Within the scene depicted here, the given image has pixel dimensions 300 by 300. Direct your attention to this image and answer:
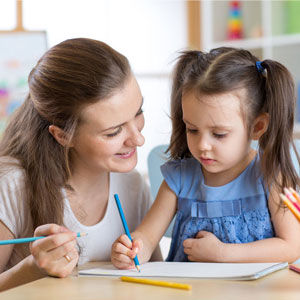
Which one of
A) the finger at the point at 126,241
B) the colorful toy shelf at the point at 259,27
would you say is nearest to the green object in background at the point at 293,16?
the colorful toy shelf at the point at 259,27

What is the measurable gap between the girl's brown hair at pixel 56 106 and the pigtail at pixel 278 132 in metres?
0.35

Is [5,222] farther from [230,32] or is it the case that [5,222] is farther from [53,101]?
[230,32]

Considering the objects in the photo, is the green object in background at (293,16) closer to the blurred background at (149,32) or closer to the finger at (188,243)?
the blurred background at (149,32)

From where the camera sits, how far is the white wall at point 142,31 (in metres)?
4.46

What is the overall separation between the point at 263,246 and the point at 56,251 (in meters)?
0.45

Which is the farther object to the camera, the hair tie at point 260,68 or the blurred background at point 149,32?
the blurred background at point 149,32

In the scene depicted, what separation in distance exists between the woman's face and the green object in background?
293 centimetres

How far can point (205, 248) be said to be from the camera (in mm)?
1226

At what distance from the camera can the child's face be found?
4.13ft

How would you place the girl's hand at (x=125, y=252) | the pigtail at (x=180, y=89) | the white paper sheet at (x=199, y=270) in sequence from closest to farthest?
the white paper sheet at (x=199, y=270), the girl's hand at (x=125, y=252), the pigtail at (x=180, y=89)

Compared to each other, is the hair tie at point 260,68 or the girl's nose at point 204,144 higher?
the hair tie at point 260,68

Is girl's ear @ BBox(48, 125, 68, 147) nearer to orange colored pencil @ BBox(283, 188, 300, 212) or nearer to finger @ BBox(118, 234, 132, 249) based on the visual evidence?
finger @ BBox(118, 234, 132, 249)

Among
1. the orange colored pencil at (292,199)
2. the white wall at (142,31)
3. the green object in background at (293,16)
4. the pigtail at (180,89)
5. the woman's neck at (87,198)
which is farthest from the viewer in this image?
the white wall at (142,31)

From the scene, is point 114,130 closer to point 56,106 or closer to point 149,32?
point 56,106
